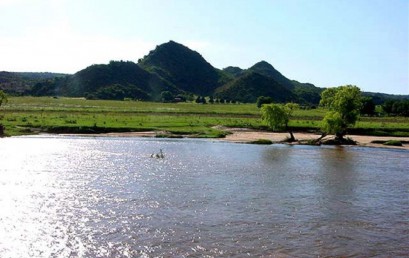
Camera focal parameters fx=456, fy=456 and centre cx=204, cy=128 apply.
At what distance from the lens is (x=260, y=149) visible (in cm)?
7569

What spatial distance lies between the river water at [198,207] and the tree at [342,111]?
27.2 m

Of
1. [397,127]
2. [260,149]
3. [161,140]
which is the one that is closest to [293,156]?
[260,149]

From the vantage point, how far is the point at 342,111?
89.6 metres

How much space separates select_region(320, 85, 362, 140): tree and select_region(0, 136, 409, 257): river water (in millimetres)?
27218

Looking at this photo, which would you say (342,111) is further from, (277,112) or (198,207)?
(198,207)

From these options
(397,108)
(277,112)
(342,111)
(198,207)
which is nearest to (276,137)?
(277,112)

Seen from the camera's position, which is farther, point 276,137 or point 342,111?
point 276,137

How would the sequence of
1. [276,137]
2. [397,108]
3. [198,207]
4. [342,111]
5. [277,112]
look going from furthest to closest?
[397,108]
[276,137]
[342,111]
[277,112]
[198,207]

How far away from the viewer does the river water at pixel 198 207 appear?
23234mm

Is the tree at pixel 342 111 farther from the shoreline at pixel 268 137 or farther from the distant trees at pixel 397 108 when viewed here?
the distant trees at pixel 397 108

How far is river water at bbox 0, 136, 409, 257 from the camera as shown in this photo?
23.2m

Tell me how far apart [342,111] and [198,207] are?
64.9 meters

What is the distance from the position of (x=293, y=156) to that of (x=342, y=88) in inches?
1316

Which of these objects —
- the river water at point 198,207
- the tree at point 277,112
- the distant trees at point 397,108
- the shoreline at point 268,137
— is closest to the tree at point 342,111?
the shoreline at point 268,137
